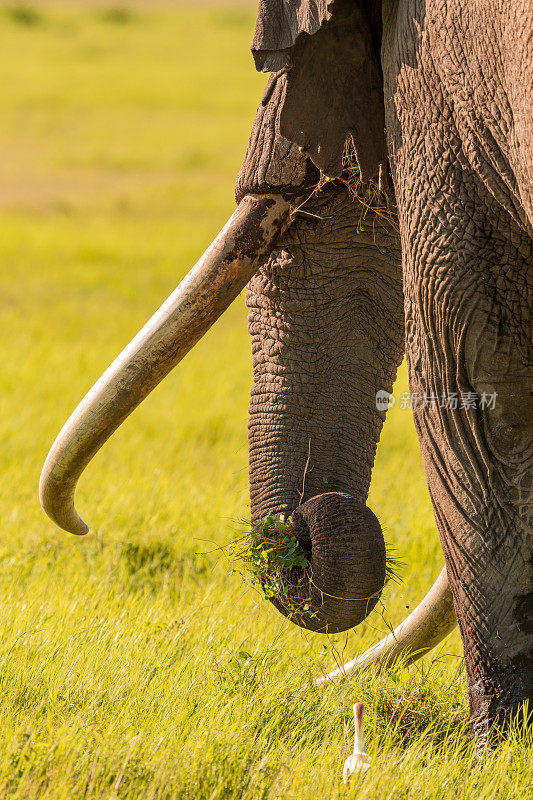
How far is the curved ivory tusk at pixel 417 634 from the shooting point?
3.08m

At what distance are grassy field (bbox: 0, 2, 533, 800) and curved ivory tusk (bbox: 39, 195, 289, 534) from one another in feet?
2.01

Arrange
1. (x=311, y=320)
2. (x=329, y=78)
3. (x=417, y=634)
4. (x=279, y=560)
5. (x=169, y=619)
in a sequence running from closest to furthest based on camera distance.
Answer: (x=329, y=78)
(x=279, y=560)
(x=311, y=320)
(x=417, y=634)
(x=169, y=619)

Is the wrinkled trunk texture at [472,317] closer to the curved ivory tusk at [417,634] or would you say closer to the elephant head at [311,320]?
the elephant head at [311,320]

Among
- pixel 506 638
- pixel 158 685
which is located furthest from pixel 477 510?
pixel 158 685

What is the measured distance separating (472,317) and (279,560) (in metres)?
0.79

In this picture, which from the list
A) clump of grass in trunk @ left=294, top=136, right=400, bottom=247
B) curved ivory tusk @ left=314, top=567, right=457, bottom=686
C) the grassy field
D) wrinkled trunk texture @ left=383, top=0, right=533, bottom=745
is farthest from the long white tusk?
clump of grass in trunk @ left=294, top=136, right=400, bottom=247

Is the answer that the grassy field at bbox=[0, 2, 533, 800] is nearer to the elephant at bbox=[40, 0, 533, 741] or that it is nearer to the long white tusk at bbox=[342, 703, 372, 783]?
the long white tusk at bbox=[342, 703, 372, 783]

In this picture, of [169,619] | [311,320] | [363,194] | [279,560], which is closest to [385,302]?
[311,320]

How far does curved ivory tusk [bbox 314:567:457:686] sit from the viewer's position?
3076 millimetres

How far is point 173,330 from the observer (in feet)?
8.98

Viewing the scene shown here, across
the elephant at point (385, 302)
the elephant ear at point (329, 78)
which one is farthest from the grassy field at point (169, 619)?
the elephant ear at point (329, 78)

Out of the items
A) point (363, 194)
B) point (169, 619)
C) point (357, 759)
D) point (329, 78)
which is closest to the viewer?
point (357, 759)

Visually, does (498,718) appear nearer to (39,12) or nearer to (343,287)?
(343,287)

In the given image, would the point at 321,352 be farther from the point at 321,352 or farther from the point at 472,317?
the point at 472,317
